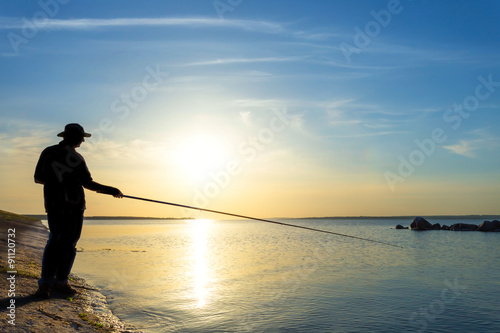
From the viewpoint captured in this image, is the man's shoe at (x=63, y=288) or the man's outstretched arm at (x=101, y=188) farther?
the man's shoe at (x=63, y=288)

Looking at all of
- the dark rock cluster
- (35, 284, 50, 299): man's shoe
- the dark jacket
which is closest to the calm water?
(35, 284, 50, 299): man's shoe

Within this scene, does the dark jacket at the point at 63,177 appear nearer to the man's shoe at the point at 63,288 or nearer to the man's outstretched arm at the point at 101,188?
the man's outstretched arm at the point at 101,188

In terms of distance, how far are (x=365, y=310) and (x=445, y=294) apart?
5.76 m

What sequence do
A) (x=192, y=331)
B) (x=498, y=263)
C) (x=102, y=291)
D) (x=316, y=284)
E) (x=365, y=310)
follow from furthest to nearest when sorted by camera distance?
1. (x=498, y=263)
2. (x=316, y=284)
3. (x=102, y=291)
4. (x=365, y=310)
5. (x=192, y=331)

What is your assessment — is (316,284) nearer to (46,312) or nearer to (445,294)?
(445,294)

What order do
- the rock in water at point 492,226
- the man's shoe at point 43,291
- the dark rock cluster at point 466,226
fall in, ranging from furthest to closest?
the dark rock cluster at point 466,226 < the rock in water at point 492,226 < the man's shoe at point 43,291

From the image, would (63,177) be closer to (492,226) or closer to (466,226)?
(492,226)

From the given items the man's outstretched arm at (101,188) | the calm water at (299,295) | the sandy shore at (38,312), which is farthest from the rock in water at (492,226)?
the man's outstretched arm at (101,188)

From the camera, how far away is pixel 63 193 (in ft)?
26.2

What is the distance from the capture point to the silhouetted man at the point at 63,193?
7.91 metres

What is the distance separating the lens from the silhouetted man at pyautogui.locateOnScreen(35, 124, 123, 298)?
26.0 ft

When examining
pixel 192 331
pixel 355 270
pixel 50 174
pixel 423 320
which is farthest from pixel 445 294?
pixel 50 174

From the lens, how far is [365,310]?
1377 cm

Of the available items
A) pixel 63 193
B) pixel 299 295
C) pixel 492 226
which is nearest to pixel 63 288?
pixel 63 193
